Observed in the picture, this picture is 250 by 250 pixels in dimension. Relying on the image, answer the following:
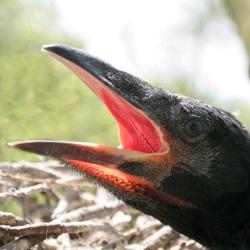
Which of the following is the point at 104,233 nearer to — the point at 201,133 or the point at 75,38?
the point at 201,133

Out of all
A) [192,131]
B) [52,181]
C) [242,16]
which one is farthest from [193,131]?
[242,16]

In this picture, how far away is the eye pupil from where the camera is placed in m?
2.17

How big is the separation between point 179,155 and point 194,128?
11 centimetres

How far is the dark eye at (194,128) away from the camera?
2.17 m

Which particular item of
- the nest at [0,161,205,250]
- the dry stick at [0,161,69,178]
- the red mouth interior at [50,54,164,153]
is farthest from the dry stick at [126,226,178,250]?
the dry stick at [0,161,69,178]

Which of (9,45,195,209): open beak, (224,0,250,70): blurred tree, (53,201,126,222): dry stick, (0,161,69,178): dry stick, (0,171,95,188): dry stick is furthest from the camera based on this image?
(224,0,250,70): blurred tree

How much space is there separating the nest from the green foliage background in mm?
312

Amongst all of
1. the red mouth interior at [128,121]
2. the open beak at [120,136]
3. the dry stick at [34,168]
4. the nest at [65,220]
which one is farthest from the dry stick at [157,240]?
the dry stick at [34,168]

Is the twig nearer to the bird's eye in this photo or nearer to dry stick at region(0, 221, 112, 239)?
dry stick at region(0, 221, 112, 239)

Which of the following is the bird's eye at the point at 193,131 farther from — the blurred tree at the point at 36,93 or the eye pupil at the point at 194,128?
the blurred tree at the point at 36,93

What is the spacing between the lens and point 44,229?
7.23 feet

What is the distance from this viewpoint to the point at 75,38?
26.2 ft

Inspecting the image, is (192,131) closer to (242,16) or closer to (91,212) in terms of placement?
(91,212)

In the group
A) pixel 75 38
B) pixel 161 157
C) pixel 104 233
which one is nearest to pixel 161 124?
pixel 161 157
